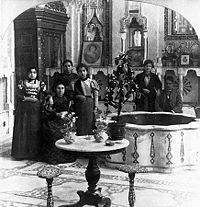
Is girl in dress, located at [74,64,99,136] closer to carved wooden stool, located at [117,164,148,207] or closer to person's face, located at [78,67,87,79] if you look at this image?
person's face, located at [78,67,87,79]

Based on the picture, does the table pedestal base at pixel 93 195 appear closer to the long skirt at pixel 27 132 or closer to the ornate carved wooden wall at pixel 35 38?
the long skirt at pixel 27 132

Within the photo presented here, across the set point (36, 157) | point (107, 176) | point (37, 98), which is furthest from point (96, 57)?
point (107, 176)

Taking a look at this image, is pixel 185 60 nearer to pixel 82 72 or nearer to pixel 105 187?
pixel 82 72

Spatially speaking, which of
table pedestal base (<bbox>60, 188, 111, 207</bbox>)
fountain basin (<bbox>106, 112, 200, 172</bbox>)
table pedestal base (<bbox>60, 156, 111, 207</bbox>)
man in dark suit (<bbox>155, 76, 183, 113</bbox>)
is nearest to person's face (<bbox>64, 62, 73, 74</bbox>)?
man in dark suit (<bbox>155, 76, 183, 113</bbox>)

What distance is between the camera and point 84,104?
8266 mm

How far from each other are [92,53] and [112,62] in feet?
2.04

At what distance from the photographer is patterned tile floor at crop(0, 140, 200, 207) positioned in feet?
18.5

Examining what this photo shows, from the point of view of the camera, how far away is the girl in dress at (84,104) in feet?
27.1

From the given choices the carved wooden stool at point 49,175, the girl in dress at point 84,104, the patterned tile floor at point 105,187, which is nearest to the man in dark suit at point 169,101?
the girl in dress at point 84,104

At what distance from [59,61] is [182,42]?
3.36m

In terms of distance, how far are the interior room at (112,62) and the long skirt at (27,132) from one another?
18cm

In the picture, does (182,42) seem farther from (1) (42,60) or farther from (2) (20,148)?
(2) (20,148)

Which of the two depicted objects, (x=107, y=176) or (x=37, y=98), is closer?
(x=107, y=176)

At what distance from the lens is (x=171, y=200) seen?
5688mm
